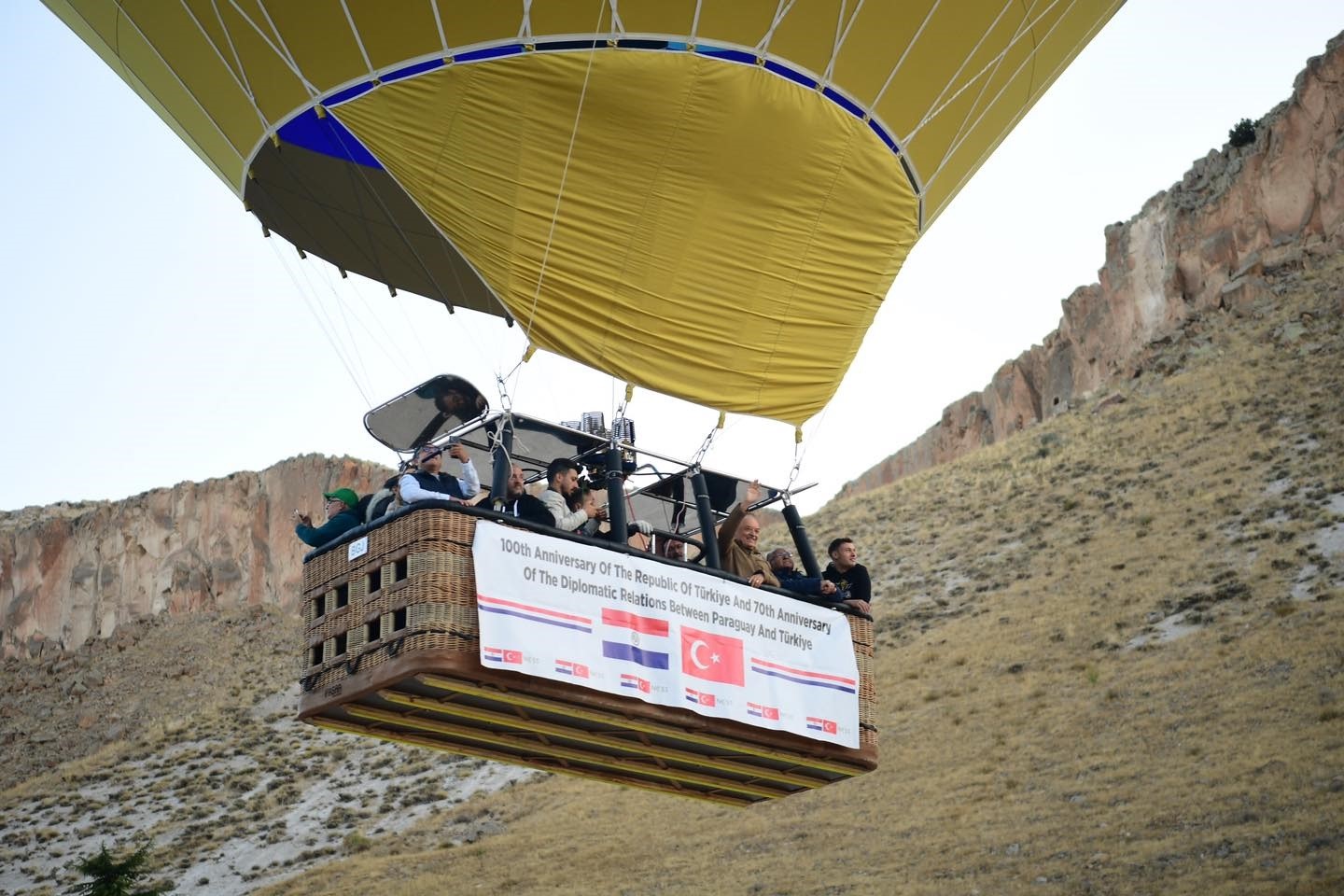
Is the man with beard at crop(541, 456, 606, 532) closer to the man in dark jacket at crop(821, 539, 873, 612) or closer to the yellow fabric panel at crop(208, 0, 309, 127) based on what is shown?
the man in dark jacket at crop(821, 539, 873, 612)

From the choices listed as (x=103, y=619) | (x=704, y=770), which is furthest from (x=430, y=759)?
(x=103, y=619)

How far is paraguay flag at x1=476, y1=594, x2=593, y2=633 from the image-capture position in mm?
9773

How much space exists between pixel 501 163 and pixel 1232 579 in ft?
82.1

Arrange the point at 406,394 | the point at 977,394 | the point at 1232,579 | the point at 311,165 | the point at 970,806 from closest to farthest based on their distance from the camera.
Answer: the point at 406,394 < the point at 311,165 < the point at 970,806 < the point at 1232,579 < the point at 977,394

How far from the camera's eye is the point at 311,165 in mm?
12945

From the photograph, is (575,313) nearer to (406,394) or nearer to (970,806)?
(406,394)

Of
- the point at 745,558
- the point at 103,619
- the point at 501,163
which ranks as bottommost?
the point at 745,558

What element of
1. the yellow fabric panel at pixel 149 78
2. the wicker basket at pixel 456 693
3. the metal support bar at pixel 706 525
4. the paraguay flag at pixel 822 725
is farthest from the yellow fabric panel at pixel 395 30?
the paraguay flag at pixel 822 725

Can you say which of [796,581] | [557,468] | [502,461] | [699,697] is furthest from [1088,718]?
[502,461]

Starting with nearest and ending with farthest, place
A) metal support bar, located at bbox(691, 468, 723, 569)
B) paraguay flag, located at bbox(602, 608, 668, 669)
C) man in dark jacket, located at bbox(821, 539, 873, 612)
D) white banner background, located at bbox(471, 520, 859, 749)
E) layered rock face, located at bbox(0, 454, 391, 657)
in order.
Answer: white banner background, located at bbox(471, 520, 859, 749) < paraguay flag, located at bbox(602, 608, 668, 669) < metal support bar, located at bbox(691, 468, 723, 569) < man in dark jacket, located at bbox(821, 539, 873, 612) < layered rock face, located at bbox(0, 454, 391, 657)

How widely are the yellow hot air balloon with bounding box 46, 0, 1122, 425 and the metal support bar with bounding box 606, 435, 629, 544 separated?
4.17 feet

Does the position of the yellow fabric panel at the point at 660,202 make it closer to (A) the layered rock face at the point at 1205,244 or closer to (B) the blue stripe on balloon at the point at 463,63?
(B) the blue stripe on balloon at the point at 463,63

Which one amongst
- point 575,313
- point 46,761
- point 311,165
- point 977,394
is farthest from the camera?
point 977,394

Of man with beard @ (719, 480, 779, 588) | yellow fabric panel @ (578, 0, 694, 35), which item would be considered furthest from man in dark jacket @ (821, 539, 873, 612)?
yellow fabric panel @ (578, 0, 694, 35)
